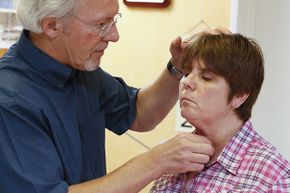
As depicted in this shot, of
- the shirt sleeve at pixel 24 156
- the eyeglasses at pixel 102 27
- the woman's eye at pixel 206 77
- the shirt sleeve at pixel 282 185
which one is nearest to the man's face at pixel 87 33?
the eyeglasses at pixel 102 27

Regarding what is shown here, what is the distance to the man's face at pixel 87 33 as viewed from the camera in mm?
1382

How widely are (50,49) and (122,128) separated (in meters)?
0.54

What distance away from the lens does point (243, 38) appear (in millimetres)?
1302

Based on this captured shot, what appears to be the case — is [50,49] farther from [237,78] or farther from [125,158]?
[125,158]

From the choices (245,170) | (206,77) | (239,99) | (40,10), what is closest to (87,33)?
(40,10)

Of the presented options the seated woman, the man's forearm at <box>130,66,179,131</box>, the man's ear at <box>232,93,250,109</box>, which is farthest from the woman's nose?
the man's forearm at <box>130,66,179,131</box>

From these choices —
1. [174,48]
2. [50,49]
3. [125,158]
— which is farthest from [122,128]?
[125,158]

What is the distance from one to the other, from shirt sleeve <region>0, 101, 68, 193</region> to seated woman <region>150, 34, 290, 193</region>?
41cm

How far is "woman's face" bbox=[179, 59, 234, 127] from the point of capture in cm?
128

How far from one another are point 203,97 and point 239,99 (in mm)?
106

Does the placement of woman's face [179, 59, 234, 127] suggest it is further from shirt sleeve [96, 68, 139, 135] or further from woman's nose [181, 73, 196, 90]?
shirt sleeve [96, 68, 139, 135]

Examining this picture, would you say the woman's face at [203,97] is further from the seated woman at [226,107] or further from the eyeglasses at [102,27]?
the eyeglasses at [102,27]

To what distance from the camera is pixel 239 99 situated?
4.26 feet

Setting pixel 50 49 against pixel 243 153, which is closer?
pixel 243 153
